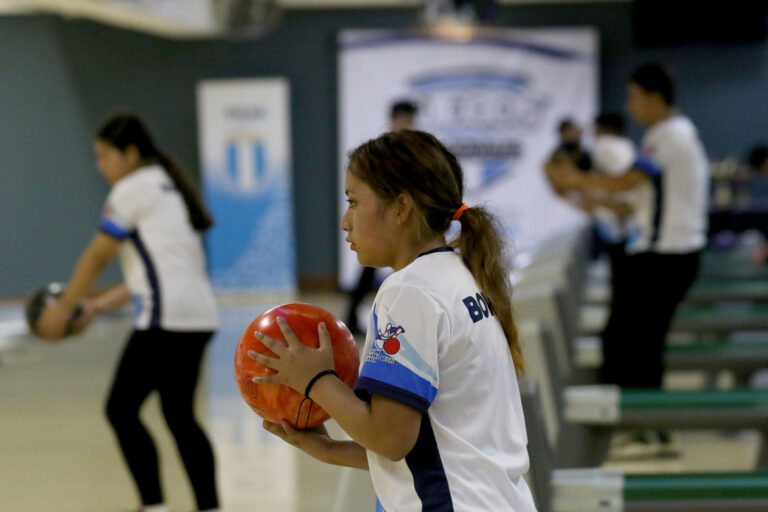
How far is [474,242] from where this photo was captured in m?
1.53

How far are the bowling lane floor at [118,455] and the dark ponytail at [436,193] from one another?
4.61 feet

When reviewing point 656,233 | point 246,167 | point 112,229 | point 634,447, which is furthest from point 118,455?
point 246,167

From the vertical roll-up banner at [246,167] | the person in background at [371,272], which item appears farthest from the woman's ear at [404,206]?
the vertical roll-up banner at [246,167]

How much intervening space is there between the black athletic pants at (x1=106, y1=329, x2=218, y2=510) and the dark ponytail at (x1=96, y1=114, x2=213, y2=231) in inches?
16.8

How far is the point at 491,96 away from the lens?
1152cm

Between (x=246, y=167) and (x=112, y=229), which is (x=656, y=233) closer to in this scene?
(x=112, y=229)

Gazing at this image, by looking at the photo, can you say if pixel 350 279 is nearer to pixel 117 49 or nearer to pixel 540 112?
pixel 540 112

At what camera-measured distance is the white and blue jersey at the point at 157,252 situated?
341 cm

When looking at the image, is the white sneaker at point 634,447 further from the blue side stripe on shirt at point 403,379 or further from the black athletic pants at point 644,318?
the blue side stripe on shirt at point 403,379

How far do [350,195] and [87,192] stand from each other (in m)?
10.1

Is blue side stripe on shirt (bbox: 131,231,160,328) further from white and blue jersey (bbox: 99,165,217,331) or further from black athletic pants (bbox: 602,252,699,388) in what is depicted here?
black athletic pants (bbox: 602,252,699,388)

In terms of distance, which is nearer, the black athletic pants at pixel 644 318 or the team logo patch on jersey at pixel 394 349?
the team logo patch on jersey at pixel 394 349

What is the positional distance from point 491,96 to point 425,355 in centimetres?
1039

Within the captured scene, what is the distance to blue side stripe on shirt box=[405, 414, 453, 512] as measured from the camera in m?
1.41
